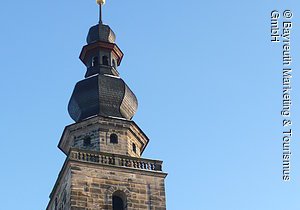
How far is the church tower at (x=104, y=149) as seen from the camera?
101 ft

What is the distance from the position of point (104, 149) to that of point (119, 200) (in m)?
2.52

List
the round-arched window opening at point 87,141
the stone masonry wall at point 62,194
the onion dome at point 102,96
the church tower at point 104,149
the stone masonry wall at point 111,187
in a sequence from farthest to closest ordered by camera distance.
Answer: the onion dome at point 102,96 < the round-arched window opening at point 87,141 < the church tower at point 104,149 < the stone masonry wall at point 62,194 < the stone masonry wall at point 111,187

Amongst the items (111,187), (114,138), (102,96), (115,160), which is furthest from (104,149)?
(102,96)

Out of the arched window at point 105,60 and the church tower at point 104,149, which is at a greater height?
the arched window at point 105,60

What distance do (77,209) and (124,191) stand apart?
7.42 ft

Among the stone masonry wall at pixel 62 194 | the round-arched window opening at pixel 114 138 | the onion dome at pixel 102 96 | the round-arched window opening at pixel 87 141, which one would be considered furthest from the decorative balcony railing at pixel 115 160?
the onion dome at pixel 102 96

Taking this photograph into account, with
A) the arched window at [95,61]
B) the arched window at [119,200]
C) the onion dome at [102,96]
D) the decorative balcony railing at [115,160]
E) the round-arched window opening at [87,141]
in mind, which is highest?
the arched window at [95,61]

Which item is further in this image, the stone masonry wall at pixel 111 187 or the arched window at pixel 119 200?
the arched window at pixel 119 200

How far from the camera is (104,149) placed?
3272 cm

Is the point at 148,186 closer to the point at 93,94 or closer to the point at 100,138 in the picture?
the point at 100,138

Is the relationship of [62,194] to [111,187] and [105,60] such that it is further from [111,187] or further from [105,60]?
[105,60]

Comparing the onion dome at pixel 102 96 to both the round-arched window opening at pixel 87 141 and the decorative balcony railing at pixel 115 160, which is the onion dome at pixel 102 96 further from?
the decorative balcony railing at pixel 115 160

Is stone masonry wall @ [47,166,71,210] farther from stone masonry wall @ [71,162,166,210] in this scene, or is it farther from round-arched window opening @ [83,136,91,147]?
round-arched window opening @ [83,136,91,147]

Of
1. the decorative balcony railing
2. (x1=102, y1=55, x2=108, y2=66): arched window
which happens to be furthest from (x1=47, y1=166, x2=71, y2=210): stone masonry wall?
(x1=102, y1=55, x2=108, y2=66): arched window
